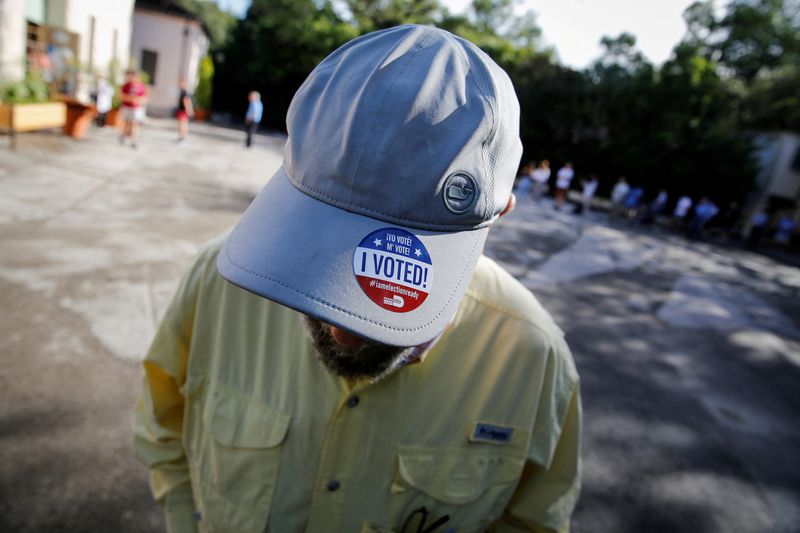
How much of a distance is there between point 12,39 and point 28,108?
11.5 ft

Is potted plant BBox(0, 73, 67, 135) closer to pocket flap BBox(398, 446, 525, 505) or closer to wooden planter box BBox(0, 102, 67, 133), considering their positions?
wooden planter box BBox(0, 102, 67, 133)

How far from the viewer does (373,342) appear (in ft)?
3.93

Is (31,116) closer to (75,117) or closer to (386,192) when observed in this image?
(75,117)

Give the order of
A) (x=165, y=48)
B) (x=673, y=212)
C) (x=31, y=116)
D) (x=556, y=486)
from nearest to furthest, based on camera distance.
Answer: (x=556, y=486) → (x=31, y=116) → (x=673, y=212) → (x=165, y=48)

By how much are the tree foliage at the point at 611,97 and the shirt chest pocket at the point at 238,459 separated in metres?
25.5

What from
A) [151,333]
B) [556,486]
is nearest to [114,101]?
[151,333]

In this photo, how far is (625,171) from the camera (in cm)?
2550

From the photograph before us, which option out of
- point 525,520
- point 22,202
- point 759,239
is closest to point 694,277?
point 525,520

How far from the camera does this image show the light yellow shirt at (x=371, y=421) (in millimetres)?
1308

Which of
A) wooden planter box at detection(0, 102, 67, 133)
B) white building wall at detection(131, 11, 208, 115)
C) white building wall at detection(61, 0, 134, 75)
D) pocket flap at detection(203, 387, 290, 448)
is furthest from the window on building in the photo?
pocket flap at detection(203, 387, 290, 448)

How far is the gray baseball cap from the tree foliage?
2548 cm

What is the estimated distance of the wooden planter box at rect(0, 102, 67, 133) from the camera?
968 cm

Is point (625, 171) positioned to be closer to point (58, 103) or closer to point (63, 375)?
point (58, 103)

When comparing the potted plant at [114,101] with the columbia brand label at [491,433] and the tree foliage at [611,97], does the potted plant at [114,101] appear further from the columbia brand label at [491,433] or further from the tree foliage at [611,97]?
the columbia brand label at [491,433]
